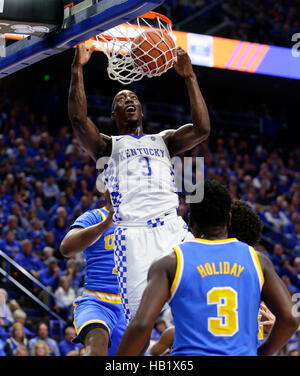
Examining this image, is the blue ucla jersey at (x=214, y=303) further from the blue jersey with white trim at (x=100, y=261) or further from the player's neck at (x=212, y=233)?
the blue jersey with white trim at (x=100, y=261)

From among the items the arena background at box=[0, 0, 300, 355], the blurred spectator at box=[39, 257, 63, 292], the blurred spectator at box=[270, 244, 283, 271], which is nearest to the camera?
the blurred spectator at box=[39, 257, 63, 292]

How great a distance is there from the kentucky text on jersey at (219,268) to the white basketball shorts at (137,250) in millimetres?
1080

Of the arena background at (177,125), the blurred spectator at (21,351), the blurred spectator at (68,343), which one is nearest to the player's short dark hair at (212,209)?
the blurred spectator at (21,351)

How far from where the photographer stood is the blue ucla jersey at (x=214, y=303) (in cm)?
293

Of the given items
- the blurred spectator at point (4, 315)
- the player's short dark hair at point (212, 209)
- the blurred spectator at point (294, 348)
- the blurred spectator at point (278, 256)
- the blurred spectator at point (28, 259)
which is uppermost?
the player's short dark hair at point (212, 209)

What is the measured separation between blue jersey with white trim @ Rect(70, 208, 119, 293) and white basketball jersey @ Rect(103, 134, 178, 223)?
0.99m

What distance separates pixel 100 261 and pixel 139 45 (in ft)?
5.87

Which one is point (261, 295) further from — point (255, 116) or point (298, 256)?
point (255, 116)

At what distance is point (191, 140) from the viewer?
Result: 14.5 feet

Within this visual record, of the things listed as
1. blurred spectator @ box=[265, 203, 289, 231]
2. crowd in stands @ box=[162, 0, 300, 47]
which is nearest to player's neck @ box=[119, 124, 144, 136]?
blurred spectator @ box=[265, 203, 289, 231]

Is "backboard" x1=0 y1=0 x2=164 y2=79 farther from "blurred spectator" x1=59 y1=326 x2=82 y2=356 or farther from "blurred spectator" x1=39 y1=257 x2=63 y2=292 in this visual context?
"blurred spectator" x1=39 y1=257 x2=63 y2=292

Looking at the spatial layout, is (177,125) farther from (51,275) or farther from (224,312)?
(224,312)

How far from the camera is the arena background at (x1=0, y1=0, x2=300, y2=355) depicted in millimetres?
11164

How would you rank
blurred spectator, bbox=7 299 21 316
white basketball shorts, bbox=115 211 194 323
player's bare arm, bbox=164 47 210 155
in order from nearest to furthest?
white basketball shorts, bbox=115 211 194 323, player's bare arm, bbox=164 47 210 155, blurred spectator, bbox=7 299 21 316
